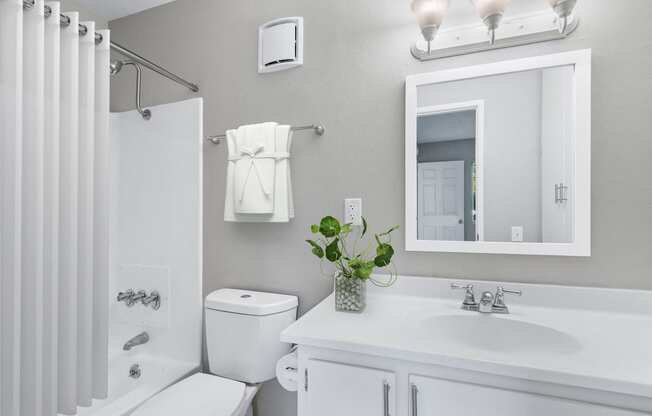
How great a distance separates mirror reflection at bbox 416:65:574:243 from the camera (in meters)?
1.23

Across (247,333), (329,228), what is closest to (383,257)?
(329,228)

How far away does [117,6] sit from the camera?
200 centimetres

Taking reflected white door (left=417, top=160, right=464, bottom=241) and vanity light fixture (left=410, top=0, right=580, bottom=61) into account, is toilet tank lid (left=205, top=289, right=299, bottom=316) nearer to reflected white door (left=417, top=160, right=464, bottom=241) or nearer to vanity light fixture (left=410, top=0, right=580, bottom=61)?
reflected white door (left=417, top=160, right=464, bottom=241)

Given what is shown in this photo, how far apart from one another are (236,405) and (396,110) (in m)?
1.33

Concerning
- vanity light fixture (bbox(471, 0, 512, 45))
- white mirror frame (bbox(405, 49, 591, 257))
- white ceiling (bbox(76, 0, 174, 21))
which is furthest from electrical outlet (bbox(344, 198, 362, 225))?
white ceiling (bbox(76, 0, 174, 21))

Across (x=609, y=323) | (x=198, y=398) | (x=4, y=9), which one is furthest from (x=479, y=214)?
(x=4, y=9)

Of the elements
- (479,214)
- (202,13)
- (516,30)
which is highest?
(202,13)

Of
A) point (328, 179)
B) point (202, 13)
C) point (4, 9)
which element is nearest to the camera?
point (4, 9)

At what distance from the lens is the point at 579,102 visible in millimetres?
1194

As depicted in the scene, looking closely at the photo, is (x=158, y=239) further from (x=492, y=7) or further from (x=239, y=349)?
(x=492, y=7)

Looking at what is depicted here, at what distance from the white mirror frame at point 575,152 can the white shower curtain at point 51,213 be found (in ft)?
3.79

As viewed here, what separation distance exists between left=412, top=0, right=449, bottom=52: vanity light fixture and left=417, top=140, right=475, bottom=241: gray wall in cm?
41

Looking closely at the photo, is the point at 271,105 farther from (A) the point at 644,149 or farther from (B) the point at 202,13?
(A) the point at 644,149

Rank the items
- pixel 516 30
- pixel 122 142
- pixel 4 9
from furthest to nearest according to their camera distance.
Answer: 1. pixel 122 142
2. pixel 516 30
3. pixel 4 9
